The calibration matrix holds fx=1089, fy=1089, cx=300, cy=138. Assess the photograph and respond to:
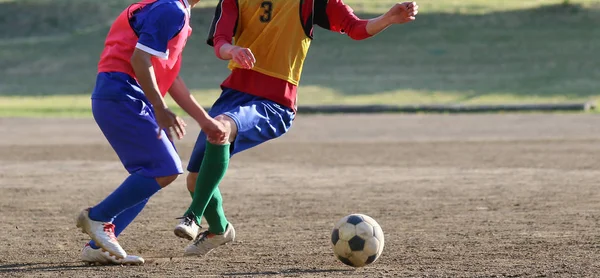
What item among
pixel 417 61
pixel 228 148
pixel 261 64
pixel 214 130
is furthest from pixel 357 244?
pixel 417 61

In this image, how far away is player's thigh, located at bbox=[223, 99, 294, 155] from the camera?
6.34 metres

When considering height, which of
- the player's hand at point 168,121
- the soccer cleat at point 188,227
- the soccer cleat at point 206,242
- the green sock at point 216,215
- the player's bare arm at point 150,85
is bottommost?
the soccer cleat at point 206,242

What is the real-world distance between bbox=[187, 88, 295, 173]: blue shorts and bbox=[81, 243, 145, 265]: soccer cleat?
63 cm

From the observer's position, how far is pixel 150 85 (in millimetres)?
5691

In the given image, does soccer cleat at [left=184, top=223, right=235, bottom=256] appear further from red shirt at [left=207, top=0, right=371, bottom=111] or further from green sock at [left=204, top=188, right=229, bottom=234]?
red shirt at [left=207, top=0, right=371, bottom=111]

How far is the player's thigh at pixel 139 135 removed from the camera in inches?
240

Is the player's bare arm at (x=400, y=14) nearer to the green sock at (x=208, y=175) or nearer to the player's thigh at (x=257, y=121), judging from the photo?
the player's thigh at (x=257, y=121)

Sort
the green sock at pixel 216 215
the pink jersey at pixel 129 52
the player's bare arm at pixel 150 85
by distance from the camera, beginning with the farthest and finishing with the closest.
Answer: the green sock at pixel 216 215, the pink jersey at pixel 129 52, the player's bare arm at pixel 150 85

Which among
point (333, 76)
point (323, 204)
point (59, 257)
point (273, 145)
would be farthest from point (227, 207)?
point (333, 76)

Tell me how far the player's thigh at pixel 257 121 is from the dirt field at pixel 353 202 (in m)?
0.73

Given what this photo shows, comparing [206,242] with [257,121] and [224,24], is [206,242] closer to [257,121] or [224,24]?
[257,121]

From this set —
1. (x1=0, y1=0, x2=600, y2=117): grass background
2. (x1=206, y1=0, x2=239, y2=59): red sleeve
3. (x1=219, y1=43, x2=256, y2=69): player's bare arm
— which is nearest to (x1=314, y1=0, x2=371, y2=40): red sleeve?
(x1=206, y1=0, x2=239, y2=59): red sleeve

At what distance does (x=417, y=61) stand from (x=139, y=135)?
24404 mm

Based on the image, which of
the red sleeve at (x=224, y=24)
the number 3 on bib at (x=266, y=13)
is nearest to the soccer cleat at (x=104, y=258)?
the red sleeve at (x=224, y=24)
